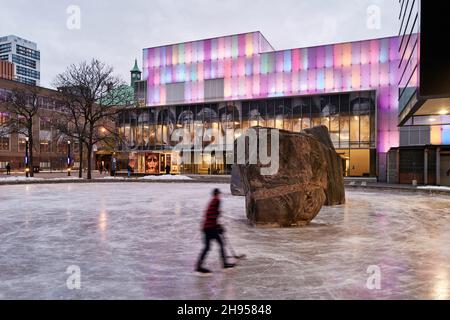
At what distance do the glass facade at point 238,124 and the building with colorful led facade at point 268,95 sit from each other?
0.43 feet

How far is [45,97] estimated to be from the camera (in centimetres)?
8169

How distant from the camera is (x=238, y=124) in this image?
5444 centimetres

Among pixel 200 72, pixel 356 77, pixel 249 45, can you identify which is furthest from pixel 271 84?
Answer: pixel 200 72

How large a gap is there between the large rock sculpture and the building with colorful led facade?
34573 mm

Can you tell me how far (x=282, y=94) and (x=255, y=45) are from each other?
9.67 metres

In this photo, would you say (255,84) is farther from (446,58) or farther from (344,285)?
(344,285)

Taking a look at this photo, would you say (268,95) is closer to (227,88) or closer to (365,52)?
(227,88)

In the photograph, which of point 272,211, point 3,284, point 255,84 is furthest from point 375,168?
point 3,284

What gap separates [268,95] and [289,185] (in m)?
47.2

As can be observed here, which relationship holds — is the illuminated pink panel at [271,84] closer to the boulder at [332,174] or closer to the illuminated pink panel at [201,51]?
the illuminated pink panel at [201,51]

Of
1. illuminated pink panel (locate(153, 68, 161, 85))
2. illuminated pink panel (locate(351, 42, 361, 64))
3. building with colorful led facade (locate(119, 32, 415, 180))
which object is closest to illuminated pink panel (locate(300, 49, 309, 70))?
building with colorful led facade (locate(119, 32, 415, 180))

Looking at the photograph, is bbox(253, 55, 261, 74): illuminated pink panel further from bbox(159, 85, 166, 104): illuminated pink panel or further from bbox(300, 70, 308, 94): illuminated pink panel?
bbox(159, 85, 166, 104): illuminated pink panel

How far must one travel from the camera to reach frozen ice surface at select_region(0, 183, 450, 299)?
594 centimetres

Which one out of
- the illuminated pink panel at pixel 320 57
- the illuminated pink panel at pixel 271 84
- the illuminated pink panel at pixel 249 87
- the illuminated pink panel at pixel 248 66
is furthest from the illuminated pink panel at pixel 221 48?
the illuminated pink panel at pixel 320 57
